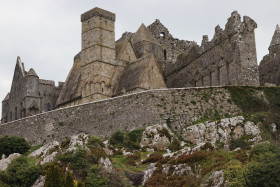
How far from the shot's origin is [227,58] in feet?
196

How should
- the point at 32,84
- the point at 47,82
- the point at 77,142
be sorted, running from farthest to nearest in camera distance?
the point at 47,82, the point at 32,84, the point at 77,142

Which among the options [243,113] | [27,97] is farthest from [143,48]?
[243,113]

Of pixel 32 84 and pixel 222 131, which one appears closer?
pixel 222 131

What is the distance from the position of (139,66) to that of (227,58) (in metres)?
9.52

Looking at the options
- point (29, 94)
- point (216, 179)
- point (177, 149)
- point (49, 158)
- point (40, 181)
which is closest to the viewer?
point (216, 179)

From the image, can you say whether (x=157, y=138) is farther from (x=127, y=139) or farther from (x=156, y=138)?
(x=127, y=139)

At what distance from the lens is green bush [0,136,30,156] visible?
54.8 metres

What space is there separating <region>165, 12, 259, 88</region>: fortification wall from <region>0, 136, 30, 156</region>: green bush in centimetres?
1932

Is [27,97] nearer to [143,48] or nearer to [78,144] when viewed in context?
[143,48]

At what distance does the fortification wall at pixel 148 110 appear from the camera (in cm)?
5431

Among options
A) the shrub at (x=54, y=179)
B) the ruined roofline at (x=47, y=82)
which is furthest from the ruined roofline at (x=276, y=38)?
the shrub at (x=54, y=179)

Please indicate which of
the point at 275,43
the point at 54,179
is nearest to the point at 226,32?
the point at 275,43

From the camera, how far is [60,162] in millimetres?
43094

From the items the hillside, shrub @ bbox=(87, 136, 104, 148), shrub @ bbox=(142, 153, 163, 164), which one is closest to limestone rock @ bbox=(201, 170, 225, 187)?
the hillside
